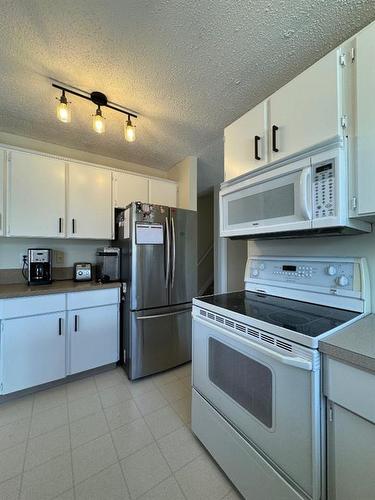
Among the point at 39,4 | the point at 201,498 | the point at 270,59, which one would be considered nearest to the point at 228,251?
the point at 270,59

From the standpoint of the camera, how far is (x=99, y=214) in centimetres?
243

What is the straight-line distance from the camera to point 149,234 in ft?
7.06

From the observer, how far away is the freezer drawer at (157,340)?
210cm

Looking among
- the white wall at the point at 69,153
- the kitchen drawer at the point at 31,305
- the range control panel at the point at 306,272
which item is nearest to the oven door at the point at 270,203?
the range control panel at the point at 306,272

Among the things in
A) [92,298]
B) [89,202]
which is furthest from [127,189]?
[92,298]

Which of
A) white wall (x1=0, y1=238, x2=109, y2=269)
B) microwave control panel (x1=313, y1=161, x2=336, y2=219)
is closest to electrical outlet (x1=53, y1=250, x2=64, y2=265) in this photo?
white wall (x1=0, y1=238, x2=109, y2=269)

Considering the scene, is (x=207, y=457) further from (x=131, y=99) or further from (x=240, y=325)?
(x=131, y=99)

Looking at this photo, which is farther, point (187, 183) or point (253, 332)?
point (187, 183)

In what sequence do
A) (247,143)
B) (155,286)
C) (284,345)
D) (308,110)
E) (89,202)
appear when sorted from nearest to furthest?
1. (284,345)
2. (308,110)
3. (247,143)
4. (155,286)
5. (89,202)

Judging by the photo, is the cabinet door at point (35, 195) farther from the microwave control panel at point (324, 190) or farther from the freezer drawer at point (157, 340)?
the microwave control panel at point (324, 190)

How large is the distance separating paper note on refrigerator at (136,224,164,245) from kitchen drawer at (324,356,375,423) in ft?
5.53

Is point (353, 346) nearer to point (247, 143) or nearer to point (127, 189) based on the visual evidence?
point (247, 143)

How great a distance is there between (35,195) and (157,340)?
185 centimetres

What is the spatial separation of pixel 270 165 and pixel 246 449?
1.49 meters
